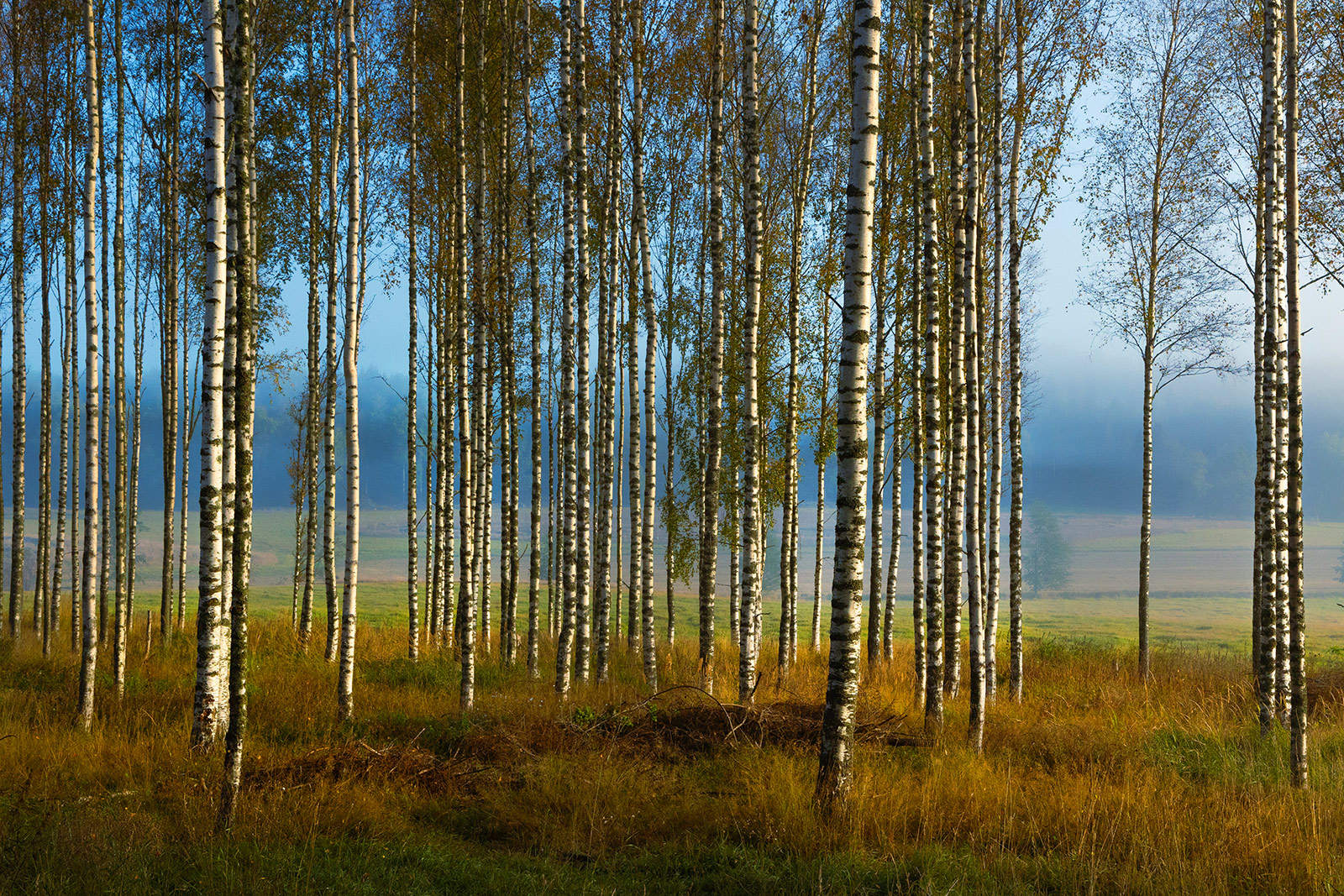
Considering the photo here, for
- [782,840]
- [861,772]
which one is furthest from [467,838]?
[861,772]

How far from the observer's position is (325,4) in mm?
12078

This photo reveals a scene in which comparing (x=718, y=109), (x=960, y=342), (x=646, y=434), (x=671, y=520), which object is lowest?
(x=671, y=520)

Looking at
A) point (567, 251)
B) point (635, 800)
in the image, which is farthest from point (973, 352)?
point (635, 800)

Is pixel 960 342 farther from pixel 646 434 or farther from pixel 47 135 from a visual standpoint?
pixel 47 135

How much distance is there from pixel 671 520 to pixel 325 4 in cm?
1173

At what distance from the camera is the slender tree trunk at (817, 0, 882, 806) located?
591cm

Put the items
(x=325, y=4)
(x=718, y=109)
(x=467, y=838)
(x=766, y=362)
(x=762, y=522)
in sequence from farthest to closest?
1. (x=762, y=522)
2. (x=766, y=362)
3. (x=325, y=4)
4. (x=718, y=109)
5. (x=467, y=838)

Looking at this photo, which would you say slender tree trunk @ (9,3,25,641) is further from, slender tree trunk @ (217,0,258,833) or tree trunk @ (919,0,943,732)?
tree trunk @ (919,0,943,732)

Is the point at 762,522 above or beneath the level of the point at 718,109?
beneath

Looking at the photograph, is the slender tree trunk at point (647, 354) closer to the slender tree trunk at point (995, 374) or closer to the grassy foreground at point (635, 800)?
the grassy foreground at point (635, 800)

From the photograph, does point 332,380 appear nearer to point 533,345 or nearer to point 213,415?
point 533,345

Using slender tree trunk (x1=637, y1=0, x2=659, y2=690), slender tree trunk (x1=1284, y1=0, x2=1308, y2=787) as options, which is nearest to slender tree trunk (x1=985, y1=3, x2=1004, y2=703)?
slender tree trunk (x1=1284, y1=0, x2=1308, y2=787)

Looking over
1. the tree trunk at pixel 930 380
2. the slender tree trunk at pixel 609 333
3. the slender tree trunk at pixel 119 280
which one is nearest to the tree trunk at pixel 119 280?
the slender tree trunk at pixel 119 280

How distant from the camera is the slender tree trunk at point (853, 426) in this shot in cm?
591
